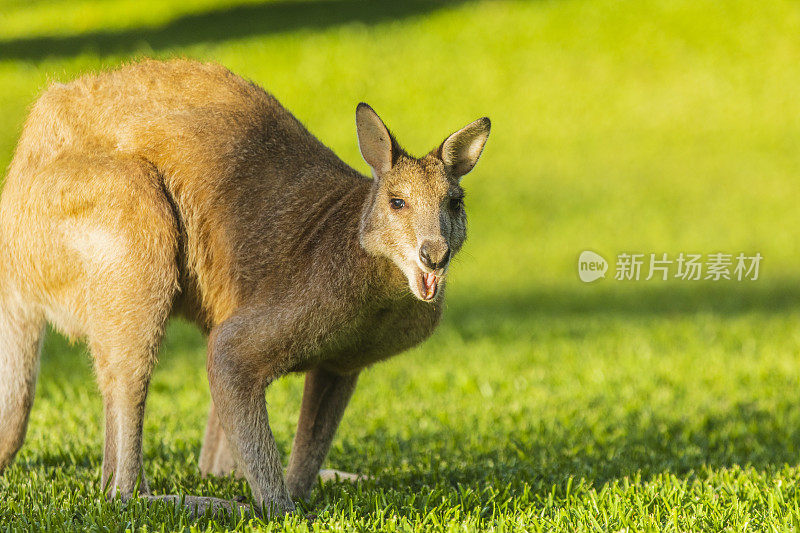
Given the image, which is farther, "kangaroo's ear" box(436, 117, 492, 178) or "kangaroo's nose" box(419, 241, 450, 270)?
"kangaroo's ear" box(436, 117, 492, 178)

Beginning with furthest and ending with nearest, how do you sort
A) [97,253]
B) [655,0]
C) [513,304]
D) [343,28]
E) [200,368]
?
[655,0], [343,28], [513,304], [200,368], [97,253]

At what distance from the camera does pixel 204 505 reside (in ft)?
14.3

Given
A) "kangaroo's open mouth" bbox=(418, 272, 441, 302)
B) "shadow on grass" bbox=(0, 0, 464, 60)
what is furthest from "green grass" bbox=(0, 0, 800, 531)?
"kangaroo's open mouth" bbox=(418, 272, 441, 302)

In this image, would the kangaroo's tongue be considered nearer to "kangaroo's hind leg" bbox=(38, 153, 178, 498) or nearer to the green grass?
the green grass

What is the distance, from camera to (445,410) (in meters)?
7.45

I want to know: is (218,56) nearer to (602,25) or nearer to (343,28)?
(343,28)

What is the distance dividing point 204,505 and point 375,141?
1705 millimetres

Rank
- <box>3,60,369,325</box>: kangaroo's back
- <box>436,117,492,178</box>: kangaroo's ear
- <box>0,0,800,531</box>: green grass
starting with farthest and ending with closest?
<box>0,0,800,531</box>: green grass
<box>3,60,369,325</box>: kangaroo's back
<box>436,117,492,178</box>: kangaroo's ear

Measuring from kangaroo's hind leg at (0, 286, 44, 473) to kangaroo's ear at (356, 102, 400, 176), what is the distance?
Result: 1.68m

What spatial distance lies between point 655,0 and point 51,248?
71.3 feet

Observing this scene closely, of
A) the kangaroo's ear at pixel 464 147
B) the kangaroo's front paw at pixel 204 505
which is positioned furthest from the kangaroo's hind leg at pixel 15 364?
the kangaroo's ear at pixel 464 147

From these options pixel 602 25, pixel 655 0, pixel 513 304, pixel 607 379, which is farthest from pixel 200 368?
pixel 655 0

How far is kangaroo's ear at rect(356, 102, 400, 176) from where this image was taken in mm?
4336

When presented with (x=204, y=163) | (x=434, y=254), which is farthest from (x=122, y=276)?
(x=434, y=254)
